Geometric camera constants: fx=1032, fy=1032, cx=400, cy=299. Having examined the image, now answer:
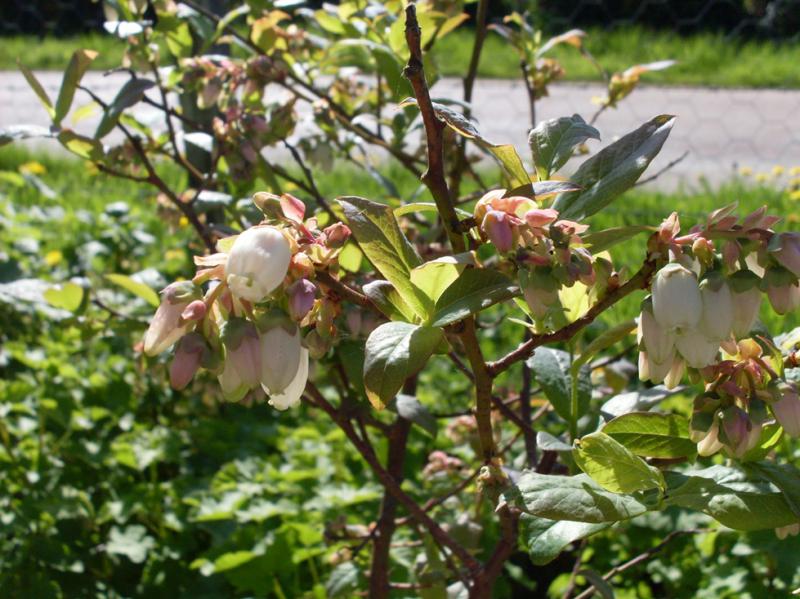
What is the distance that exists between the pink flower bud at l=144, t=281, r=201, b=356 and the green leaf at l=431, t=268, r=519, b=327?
0.45 feet

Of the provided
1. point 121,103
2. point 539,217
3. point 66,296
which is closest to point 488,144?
point 539,217

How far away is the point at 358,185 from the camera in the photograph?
10.8 ft

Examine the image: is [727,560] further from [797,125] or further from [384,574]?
[797,125]

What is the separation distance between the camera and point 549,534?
687mm

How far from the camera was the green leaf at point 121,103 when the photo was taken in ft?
3.39

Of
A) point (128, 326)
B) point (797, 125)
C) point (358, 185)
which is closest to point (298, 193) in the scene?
point (128, 326)

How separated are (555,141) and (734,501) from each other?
0.26 metres

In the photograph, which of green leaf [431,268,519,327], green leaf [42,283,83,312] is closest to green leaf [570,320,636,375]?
green leaf [431,268,519,327]

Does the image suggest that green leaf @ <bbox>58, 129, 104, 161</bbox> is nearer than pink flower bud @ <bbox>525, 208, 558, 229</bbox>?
No

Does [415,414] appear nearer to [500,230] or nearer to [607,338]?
[607,338]

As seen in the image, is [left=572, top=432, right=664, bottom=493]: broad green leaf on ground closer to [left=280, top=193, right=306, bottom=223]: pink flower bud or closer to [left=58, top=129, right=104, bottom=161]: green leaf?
[left=280, top=193, right=306, bottom=223]: pink flower bud

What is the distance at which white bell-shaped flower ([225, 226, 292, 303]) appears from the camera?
531 mm

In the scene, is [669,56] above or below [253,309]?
below

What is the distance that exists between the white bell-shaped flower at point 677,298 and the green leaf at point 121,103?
0.66 meters
